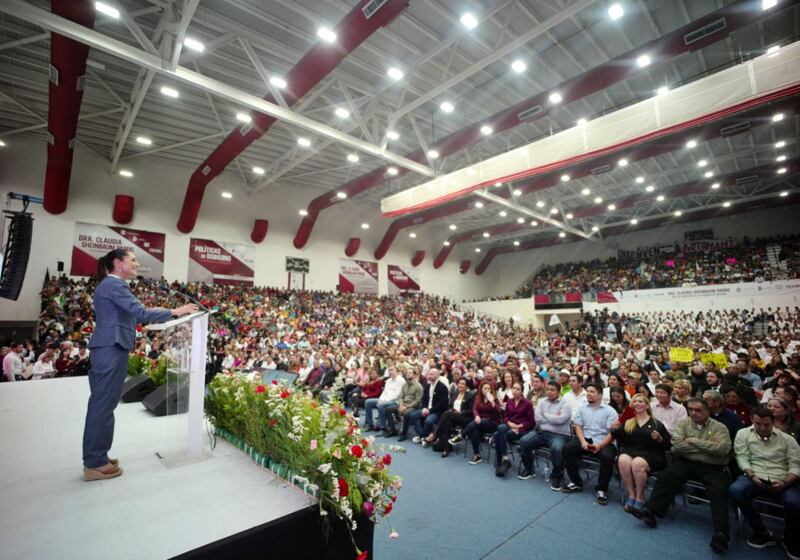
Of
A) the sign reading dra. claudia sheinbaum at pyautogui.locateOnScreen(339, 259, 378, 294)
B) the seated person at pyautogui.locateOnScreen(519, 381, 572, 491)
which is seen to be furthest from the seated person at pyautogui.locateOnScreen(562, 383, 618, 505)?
the sign reading dra. claudia sheinbaum at pyautogui.locateOnScreen(339, 259, 378, 294)

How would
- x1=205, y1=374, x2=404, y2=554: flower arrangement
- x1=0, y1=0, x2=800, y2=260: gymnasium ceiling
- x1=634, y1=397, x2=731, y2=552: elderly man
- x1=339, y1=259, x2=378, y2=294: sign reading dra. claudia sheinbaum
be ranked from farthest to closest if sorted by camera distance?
x1=339, y1=259, x2=378, y2=294: sign reading dra. claudia sheinbaum < x1=0, y1=0, x2=800, y2=260: gymnasium ceiling < x1=634, y1=397, x2=731, y2=552: elderly man < x1=205, y1=374, x2=404, y2=554: flower arrangement

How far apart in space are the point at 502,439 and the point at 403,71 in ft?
21.7

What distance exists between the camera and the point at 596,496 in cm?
354

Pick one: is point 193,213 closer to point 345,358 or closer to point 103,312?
point 345,358

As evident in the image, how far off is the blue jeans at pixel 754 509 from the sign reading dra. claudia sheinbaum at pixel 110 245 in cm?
1464

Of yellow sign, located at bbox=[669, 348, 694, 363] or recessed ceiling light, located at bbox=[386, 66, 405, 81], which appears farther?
yellow sign, located at bbox=[669, 348, 694, 363]

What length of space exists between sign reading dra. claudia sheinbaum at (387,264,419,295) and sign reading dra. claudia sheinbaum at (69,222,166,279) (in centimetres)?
1139

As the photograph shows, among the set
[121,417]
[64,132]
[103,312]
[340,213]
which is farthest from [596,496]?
[340,213]

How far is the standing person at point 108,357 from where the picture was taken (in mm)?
2031

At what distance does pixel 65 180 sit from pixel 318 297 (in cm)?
941

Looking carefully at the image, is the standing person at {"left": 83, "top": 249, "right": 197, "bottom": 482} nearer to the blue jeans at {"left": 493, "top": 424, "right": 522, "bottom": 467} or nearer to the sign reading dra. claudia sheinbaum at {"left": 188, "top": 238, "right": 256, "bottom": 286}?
the blue jeans at {"left": 493, "top": 424, "right": 522, "bottom": 467}

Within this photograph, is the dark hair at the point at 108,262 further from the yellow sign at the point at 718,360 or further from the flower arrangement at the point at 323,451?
the yellow sign at the point at 718,360

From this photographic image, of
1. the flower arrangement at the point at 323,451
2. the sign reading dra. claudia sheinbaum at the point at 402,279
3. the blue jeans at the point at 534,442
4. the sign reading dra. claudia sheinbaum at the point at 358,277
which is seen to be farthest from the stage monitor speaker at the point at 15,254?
the sign reading dra. claudia sheinbaum at the point at 402,279

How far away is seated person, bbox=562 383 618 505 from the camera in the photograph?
3.49 meters
